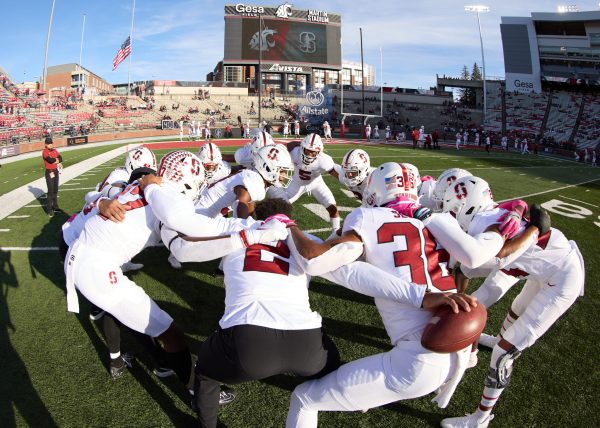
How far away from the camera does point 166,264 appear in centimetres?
688

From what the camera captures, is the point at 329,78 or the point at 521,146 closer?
the point at 521,146

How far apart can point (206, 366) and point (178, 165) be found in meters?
1.93

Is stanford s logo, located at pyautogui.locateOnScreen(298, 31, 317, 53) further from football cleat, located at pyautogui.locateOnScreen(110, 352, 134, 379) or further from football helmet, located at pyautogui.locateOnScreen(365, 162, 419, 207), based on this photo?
football cleat, located at pyautogui.locateOnScreen(110, 352, 134, 379)

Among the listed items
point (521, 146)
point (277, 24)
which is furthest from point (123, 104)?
point (521, 146)

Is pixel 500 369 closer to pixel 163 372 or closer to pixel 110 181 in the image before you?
pixel 163 372

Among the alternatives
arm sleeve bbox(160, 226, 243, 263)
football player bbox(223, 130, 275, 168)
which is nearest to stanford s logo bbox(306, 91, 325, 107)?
football player bbox(223, 130, 275, 168)

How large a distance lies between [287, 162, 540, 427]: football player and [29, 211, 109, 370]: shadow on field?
282 cm

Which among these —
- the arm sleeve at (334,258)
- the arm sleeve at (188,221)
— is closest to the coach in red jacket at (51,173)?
the arm sleeve at (188,221)

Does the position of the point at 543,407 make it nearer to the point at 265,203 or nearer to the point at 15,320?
the point at 265,203

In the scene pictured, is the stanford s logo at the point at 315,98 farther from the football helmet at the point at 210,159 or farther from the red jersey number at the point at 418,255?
the red jersey number at the point at 418,255

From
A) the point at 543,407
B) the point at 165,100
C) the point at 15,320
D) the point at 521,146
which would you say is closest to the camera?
the point at 543,407

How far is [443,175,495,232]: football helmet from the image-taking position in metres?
3.91

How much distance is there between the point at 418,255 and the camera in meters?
2.68

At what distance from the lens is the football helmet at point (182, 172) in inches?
151
